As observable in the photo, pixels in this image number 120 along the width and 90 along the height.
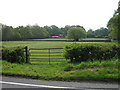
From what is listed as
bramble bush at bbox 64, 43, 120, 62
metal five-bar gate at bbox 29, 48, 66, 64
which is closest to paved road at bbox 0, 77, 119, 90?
bramble bush at bbox 64, 43, 120, 62

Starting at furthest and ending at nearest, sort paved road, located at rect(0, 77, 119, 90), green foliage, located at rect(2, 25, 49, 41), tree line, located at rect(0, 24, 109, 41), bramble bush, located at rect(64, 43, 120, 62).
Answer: tree line, located at rect(0, 24, 109, 41), green foliage, located at rect(2, 25, 49, 41), bramble bush, located at rect(64, 43, 120, 62), paved road, located at rect(0, 77, 119, 90)

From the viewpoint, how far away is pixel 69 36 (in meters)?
88.9

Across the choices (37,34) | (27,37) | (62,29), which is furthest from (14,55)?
(62,29)

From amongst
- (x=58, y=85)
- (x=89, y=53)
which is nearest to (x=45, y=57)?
(x=89, y=53)

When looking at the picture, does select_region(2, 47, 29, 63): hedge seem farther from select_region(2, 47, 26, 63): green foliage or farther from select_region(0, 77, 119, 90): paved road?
select_region(0, 77, 119, 90): paved road

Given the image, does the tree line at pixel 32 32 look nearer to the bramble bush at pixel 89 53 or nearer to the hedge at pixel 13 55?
the hedge at pixel 13 55

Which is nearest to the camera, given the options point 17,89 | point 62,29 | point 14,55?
point 17,89

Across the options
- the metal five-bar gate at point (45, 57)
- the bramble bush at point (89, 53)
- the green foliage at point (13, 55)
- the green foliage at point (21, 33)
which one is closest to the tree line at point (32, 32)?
the green foliage at point (21, 33)

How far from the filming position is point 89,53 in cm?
954

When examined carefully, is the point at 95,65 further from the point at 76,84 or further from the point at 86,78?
the point at 76,84

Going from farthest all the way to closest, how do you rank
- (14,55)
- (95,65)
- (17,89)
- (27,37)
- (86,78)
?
(27,37)
(14,55)
(95,65)
(86,78)
(17,89)

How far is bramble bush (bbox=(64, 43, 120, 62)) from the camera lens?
31.2 feet

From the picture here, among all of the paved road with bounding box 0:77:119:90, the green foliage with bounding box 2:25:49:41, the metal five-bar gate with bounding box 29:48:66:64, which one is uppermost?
the green foliage with bounding box 2:25:49:41

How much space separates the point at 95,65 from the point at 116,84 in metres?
2.09
